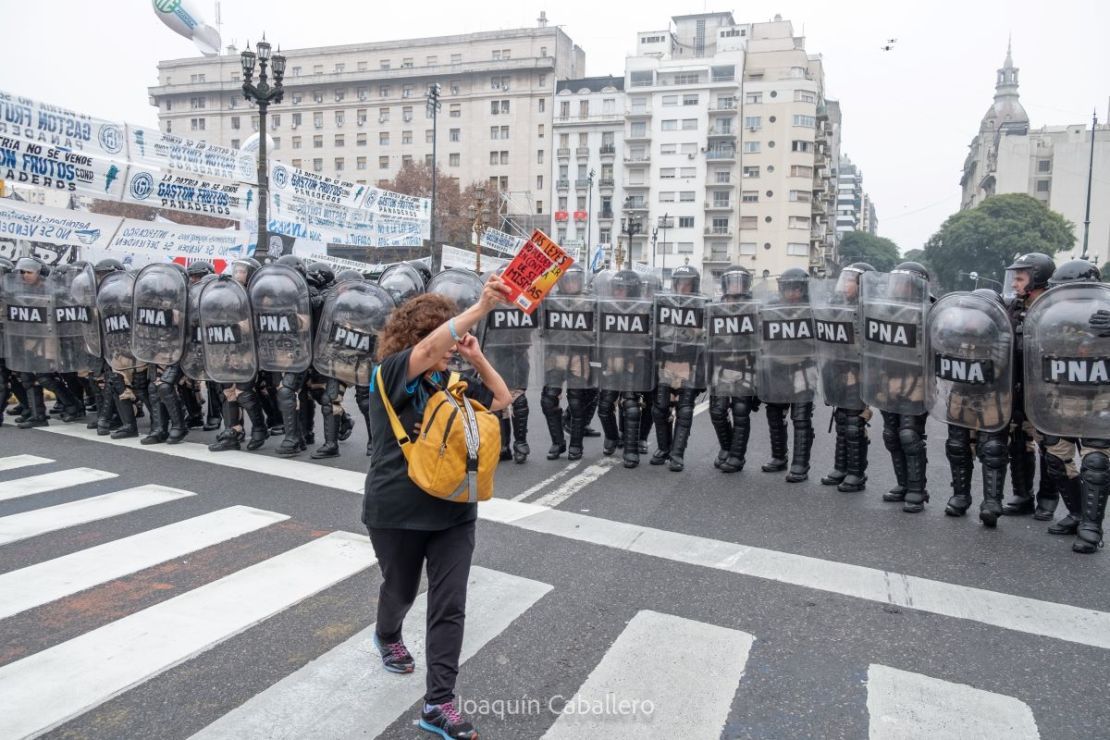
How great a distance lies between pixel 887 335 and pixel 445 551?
4695mm

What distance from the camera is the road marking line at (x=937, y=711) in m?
3.17

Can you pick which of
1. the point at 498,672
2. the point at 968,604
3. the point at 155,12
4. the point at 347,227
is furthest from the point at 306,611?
the point at 155,12

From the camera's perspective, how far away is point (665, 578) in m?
4.85

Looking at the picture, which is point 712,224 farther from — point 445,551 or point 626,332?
point 445,551

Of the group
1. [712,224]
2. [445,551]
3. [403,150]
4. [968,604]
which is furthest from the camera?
[403,150]

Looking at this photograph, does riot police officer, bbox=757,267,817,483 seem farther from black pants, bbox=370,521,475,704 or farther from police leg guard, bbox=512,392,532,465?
black pants, bbox=370,521,475,704

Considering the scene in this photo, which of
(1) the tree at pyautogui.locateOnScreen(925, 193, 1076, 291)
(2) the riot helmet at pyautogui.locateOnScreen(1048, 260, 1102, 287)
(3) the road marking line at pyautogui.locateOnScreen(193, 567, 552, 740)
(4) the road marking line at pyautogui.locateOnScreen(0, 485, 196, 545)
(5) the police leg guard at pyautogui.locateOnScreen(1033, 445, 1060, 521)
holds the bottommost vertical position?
(3) the road marking line at pyautogui.locateOnScreen(193, 567, 552, 740)

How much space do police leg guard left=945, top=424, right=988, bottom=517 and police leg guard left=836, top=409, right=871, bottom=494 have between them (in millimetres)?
856

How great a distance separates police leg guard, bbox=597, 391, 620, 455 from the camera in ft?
27.0

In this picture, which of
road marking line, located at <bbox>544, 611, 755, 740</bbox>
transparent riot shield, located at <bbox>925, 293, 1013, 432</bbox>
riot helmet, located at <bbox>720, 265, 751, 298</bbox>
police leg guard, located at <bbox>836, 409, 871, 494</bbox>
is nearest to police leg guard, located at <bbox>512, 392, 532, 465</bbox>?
riot helmet, located at <bbox>720, 265, 751, 298</bbox>

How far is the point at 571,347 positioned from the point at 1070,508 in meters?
4.42

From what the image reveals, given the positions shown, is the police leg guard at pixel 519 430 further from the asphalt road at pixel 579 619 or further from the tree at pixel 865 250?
the tree at pixel 865 250

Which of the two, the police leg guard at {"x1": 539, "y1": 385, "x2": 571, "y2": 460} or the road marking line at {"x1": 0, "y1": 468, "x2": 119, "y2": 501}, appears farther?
the police leg guard at {"x1": 539, "y1": 385, "x2": 571, "y2": 460}

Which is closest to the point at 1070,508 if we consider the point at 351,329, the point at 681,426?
the point at 681,426
